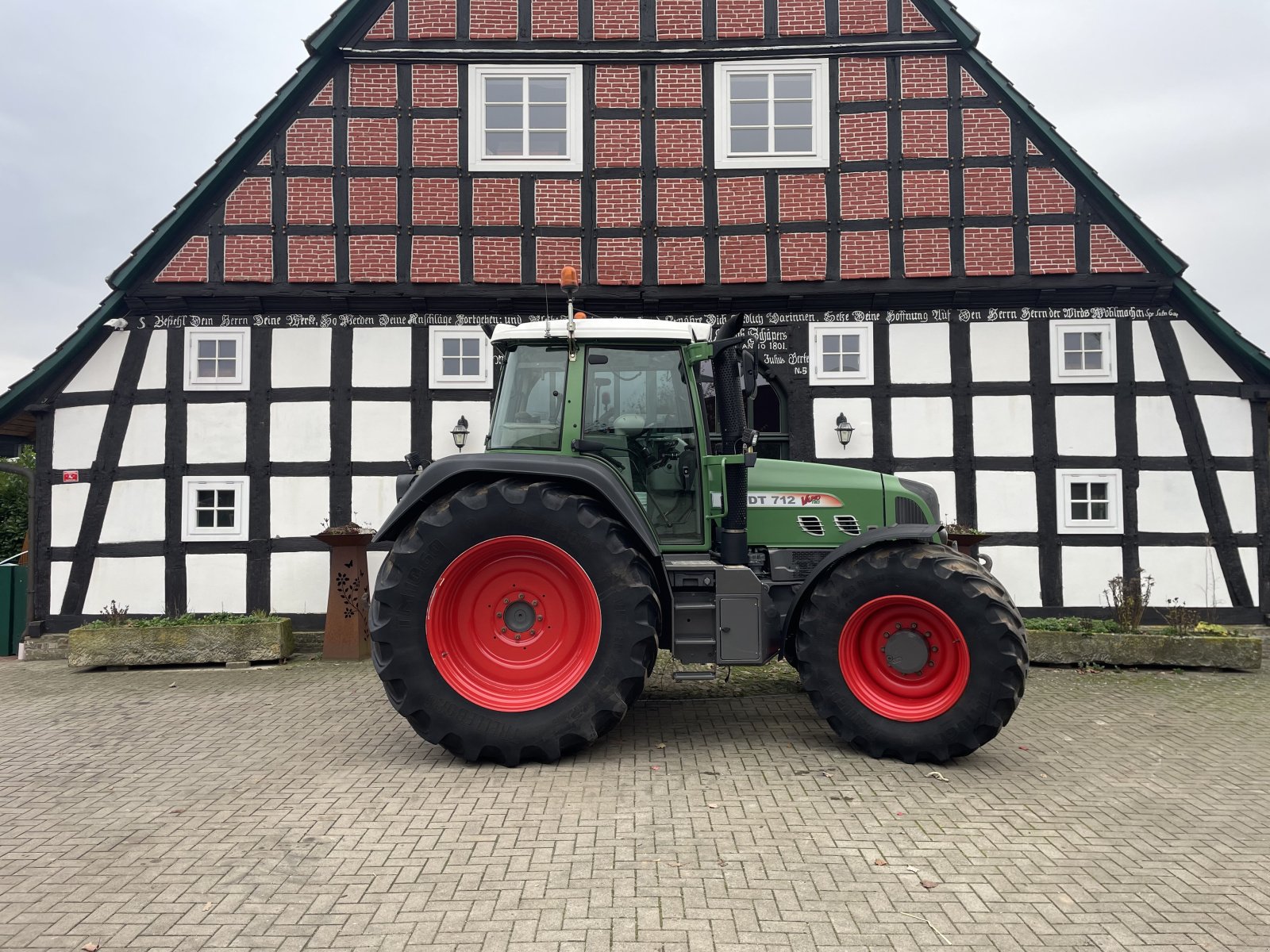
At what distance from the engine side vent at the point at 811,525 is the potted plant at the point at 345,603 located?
519cm

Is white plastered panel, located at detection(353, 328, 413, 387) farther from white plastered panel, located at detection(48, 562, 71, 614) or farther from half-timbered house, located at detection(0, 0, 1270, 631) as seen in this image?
white plastered panel, located at detection(48, 562, 71, 614)

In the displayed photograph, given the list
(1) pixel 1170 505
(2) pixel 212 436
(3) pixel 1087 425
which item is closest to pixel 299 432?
(2) pixel 212 436

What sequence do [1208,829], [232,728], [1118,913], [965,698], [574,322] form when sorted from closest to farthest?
[1118,913] → [1208,829] → [965,698] → [574,322] → [232,728]

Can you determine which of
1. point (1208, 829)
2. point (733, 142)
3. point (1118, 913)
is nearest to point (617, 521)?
point (1118, 913)

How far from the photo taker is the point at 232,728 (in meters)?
5.63

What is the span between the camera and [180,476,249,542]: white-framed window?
30.5ft

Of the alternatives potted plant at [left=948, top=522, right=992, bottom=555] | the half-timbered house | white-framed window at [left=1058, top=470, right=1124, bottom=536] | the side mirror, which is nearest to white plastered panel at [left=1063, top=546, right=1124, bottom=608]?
the half-timbered house

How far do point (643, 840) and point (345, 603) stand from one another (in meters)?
6.00

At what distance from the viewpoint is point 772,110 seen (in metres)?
9.58

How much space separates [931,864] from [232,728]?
15.7ft

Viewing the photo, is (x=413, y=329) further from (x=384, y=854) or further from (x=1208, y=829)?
(x=1208, y=829)

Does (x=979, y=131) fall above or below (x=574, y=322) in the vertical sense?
above

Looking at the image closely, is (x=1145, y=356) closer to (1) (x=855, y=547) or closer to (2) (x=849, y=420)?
(2) (x=849, y=420)

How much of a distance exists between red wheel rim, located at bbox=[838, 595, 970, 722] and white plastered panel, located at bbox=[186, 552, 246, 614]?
7568 millimetres
